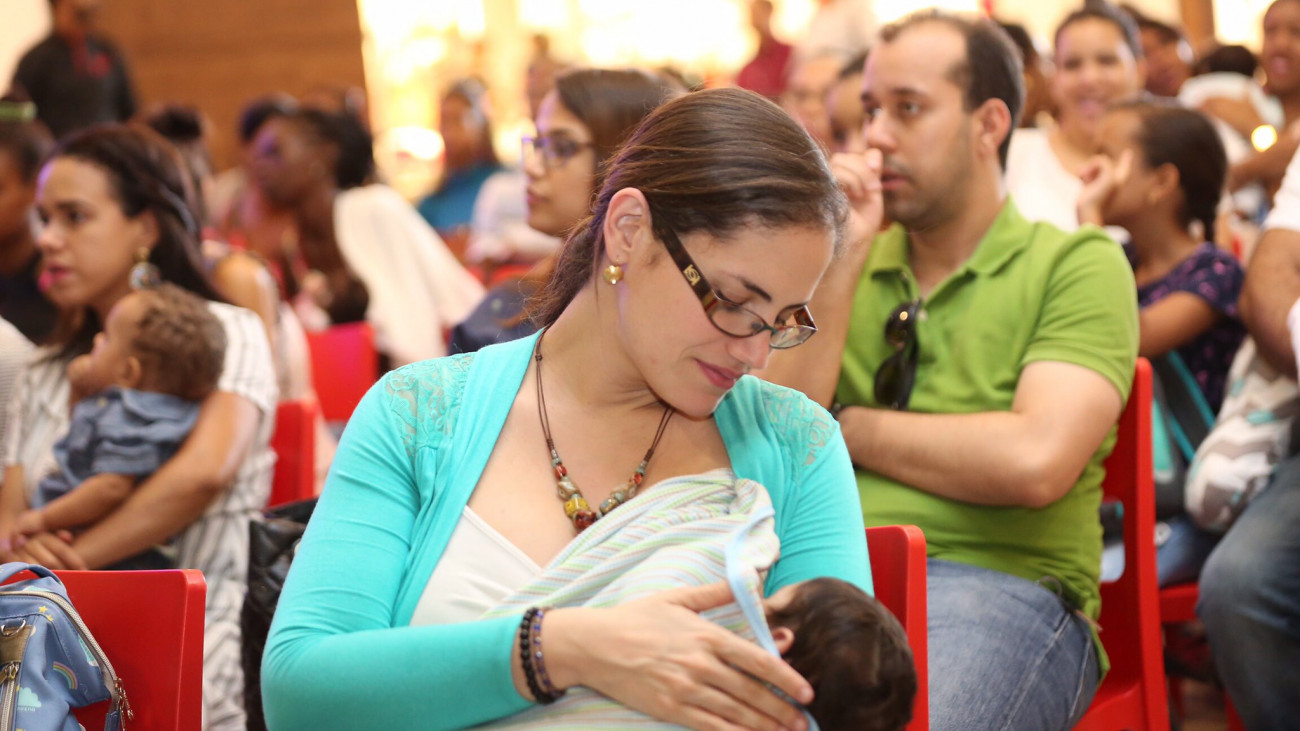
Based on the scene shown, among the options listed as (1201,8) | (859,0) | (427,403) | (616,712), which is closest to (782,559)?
(616,712)

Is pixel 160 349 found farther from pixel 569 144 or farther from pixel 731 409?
pixel 731 409

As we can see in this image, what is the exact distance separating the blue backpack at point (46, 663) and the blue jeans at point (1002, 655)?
1.14m

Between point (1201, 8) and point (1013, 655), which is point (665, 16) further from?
point (1013, 655)

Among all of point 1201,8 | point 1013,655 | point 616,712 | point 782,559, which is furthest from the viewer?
point 1201,8

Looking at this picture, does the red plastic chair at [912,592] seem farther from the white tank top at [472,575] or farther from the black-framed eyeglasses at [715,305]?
the white tank top at [472,575]

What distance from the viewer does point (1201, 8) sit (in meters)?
9.85

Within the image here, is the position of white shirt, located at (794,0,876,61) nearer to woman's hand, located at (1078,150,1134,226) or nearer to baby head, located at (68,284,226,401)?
woman's hand, located at (1078,150,1134,226)

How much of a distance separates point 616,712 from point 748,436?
413mm

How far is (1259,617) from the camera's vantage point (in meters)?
2.26

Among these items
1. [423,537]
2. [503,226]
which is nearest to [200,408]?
[423,537]

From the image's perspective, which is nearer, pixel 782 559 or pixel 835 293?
pixel 782 559

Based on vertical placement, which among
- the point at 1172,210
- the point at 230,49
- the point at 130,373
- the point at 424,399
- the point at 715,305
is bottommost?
Result: the point at 230,49

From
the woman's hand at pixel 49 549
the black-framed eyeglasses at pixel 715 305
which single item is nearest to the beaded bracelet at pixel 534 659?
the black-framed eyeglasses at pixel 715 305

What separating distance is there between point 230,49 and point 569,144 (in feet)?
25.6
